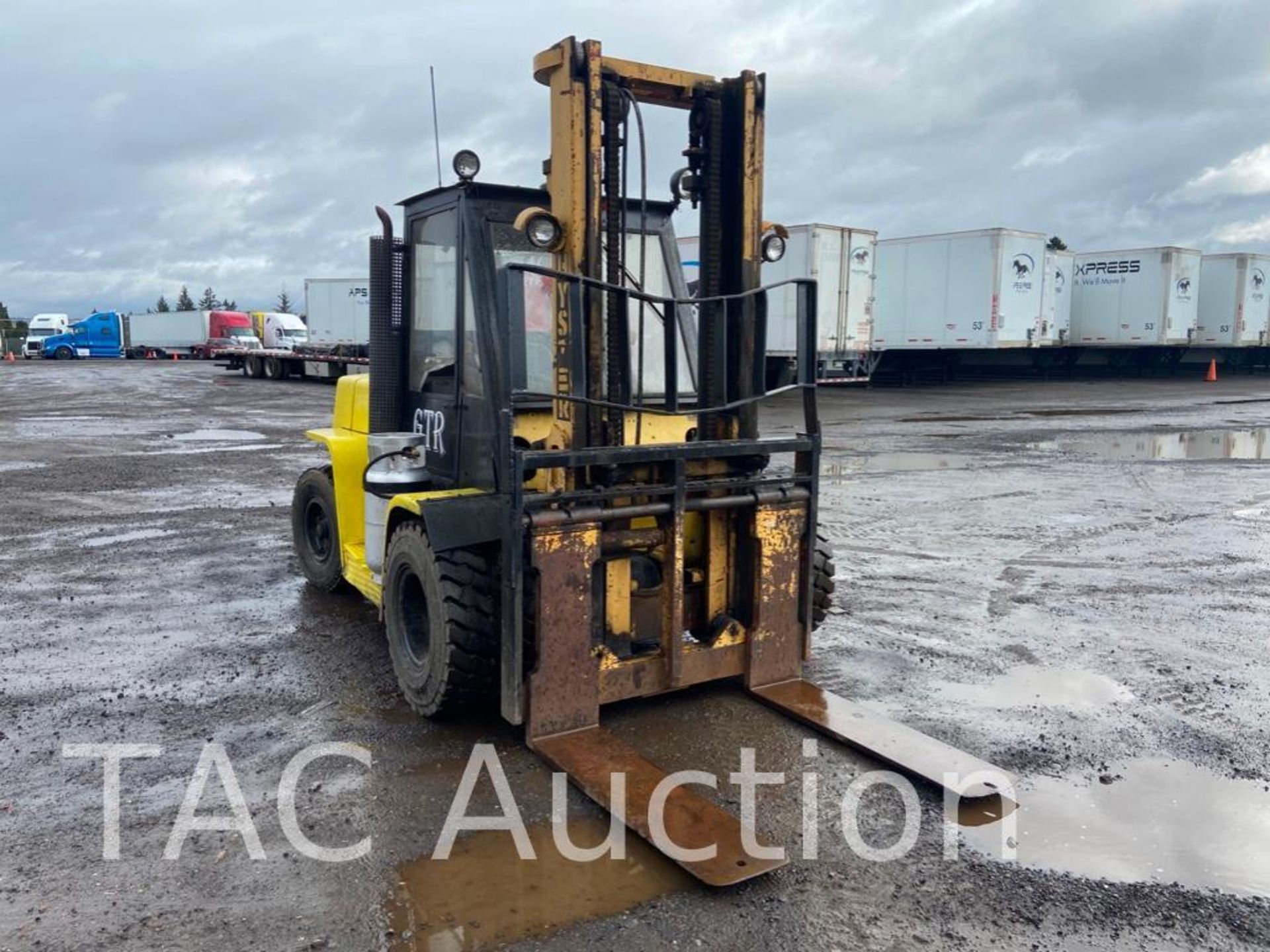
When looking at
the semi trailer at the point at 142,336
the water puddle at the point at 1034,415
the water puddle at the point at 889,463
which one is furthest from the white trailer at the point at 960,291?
the semi trailer at the point at 142,336

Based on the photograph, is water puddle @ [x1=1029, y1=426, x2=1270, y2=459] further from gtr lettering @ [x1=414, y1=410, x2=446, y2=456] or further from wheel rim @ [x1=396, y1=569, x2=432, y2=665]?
wheel rim @ [x1=396, y1=569, x2=432, y2=665]

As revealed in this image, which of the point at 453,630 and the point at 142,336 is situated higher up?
the point at 142,336

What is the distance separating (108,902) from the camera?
333 cm

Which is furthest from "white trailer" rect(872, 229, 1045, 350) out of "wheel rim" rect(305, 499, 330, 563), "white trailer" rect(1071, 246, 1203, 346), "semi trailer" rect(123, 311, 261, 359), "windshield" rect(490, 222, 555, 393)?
"semi trailer" rect(123, 311, 261, 359)

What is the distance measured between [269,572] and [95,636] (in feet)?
5.89

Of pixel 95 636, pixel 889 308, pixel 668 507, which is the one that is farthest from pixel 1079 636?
pixel 889 308

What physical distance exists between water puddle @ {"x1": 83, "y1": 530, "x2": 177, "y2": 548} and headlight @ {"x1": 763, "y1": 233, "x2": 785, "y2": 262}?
6888 millimetres

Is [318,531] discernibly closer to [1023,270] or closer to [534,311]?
[534,311]

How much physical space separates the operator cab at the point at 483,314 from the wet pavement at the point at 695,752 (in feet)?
4.63

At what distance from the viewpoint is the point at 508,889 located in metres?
3.41

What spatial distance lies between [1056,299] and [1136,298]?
3.11 metres

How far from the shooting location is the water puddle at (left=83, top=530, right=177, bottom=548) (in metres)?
9.00

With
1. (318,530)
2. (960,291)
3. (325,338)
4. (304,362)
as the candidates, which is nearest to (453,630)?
(318,530)

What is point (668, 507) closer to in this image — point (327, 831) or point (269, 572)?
point (327, 831)
